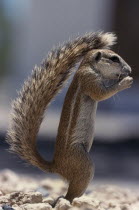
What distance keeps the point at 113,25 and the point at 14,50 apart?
13.3m

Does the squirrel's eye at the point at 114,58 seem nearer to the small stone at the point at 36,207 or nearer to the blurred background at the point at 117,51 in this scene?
the small stone at the point at 36,207

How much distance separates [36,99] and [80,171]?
74 centimetres

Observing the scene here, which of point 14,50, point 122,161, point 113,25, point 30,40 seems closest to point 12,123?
point 122,161

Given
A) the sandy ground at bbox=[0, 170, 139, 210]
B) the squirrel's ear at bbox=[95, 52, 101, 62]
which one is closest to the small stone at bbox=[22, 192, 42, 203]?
the sandy ground at bbox=[0, 170, 139, 210]

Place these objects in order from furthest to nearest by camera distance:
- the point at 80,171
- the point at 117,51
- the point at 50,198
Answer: the point at 117,51
the point at 50,198
the point at 80,171

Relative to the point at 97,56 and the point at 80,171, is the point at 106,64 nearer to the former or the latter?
the point at 97,56

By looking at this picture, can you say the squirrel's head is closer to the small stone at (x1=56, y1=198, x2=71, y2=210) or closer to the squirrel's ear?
the squirrel's ear

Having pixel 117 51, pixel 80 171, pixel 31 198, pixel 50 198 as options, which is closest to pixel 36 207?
pixel 31 198

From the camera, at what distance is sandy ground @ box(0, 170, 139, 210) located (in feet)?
21.1

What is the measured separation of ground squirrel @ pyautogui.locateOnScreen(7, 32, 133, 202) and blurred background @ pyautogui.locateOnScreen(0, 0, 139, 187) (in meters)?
5.51

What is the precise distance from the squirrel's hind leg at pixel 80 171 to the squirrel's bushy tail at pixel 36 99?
26 centimetres

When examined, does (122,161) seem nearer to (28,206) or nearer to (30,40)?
(28,206)

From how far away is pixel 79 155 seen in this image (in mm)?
6930

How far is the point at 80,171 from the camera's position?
6.95m
